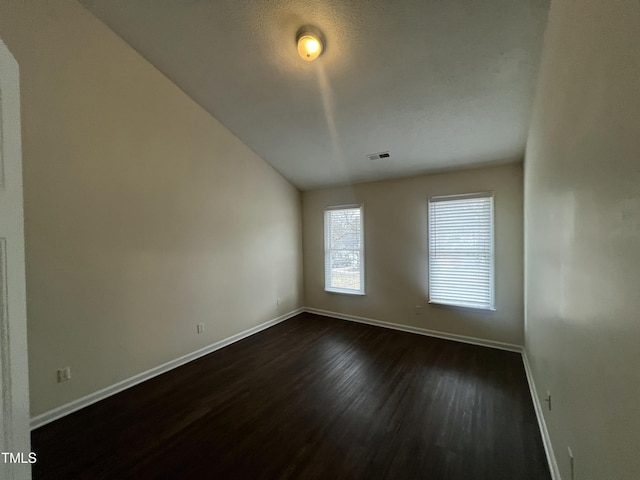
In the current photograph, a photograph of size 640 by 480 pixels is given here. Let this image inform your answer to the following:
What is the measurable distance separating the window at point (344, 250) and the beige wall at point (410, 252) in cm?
11

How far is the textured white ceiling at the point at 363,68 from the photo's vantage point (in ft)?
6.51

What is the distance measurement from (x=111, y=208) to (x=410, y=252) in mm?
3836

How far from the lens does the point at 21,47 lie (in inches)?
80.2

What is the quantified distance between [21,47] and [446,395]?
4668mm

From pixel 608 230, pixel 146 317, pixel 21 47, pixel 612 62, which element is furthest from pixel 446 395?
pixel 21 47

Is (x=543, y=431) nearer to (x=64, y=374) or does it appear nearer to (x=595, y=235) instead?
(x=595, y=235)

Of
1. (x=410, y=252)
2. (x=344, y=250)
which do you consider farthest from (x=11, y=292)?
(x=344, y=250)

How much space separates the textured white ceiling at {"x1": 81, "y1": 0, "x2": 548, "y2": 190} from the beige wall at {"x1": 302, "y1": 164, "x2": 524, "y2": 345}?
0.39m

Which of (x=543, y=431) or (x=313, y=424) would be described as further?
(x=313, y=424)

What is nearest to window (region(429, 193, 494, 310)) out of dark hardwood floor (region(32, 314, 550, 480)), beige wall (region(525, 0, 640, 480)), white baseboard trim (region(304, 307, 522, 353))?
white baseboard trim (region(304, 307, 522, 353))

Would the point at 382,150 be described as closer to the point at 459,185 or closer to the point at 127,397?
the point at 459,185

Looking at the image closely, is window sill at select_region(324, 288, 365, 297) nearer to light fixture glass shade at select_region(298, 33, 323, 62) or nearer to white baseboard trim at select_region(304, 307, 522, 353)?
white baseboard trim at select_region(304, 307, 522, 353)

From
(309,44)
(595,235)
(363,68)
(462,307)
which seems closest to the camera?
(595,235)

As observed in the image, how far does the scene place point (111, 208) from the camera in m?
2.55
